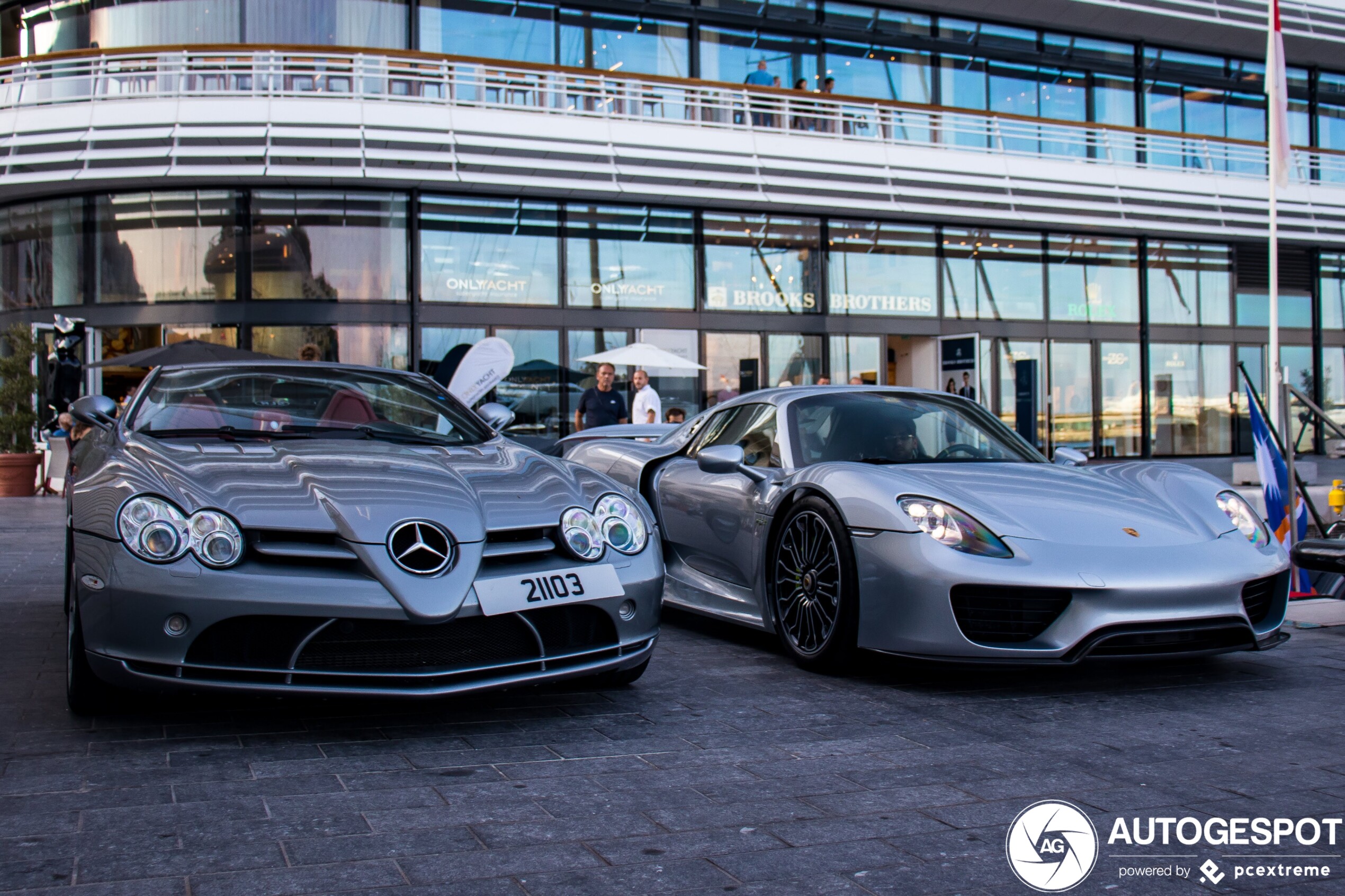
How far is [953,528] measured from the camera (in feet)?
15.0

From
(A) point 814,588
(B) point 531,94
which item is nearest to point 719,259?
(B) point 531,94

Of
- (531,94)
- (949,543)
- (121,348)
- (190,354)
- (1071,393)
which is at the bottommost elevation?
(949,543)

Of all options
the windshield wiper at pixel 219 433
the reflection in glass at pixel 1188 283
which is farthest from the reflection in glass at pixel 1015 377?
the windshield wiper at pixel 219 433

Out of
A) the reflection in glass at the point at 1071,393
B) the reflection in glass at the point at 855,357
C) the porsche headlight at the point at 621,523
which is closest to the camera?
the porsche headlight at the point at 621,523

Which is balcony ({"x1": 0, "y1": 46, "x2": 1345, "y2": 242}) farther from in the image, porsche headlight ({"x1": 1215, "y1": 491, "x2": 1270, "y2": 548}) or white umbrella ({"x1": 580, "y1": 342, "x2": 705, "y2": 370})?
porsche headlight ({"x1": 1215, "y1": 491, "x2": 1270, "y2": 548})

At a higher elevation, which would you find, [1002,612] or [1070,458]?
[1070,458]

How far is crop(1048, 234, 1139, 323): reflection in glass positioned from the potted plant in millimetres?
17349

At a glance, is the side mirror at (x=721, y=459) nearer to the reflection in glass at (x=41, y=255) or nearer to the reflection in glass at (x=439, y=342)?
the reflection in glass at (x=439, y=342)

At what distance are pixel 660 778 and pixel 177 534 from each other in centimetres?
166

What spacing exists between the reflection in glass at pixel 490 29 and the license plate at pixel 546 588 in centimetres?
1659

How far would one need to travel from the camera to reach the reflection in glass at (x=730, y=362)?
19875 mm

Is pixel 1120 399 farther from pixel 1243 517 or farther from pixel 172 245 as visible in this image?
pixel 1243 517

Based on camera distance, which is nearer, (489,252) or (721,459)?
(721,459)

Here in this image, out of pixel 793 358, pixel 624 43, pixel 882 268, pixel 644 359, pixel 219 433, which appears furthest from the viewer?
pixel 882 268
